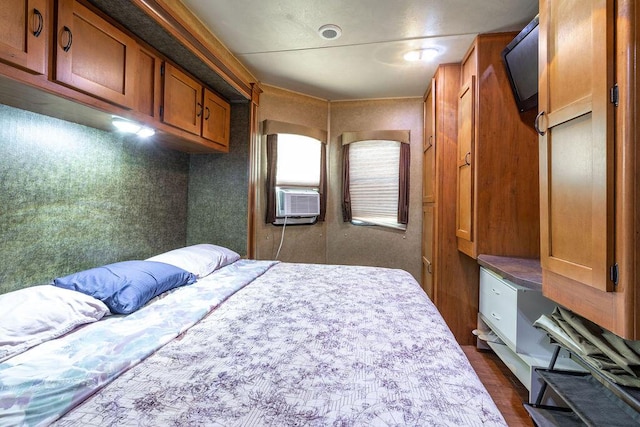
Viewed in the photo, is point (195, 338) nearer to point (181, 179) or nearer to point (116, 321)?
point (116, 321)

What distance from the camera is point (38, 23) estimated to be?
105 centimetres

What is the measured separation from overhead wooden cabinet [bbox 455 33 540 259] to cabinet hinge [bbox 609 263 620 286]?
127cm

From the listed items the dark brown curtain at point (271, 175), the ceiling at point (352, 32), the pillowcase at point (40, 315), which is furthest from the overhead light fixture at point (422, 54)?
the pillowcase at point (40, 315)

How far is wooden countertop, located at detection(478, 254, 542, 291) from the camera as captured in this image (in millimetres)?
1495

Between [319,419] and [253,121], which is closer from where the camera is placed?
[319,419]

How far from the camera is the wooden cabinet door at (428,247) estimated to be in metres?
2.82

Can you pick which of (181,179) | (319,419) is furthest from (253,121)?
(319,419)

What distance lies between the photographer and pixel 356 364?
0.91 meters

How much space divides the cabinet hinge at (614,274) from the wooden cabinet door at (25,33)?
2093mm

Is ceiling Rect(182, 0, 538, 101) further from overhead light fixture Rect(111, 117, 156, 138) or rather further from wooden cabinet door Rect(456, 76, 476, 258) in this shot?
overhead light fixture Rect(111, 117, 156, 138)

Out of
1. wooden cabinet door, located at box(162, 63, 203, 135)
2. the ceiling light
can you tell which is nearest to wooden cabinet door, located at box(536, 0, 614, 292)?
the ceiling light

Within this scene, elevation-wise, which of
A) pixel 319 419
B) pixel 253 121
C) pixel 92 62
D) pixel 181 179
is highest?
pixel 253 121

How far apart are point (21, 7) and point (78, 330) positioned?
1.19 m

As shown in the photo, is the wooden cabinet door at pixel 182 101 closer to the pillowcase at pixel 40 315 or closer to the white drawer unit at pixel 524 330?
the pillowcase at pixel 40 315
